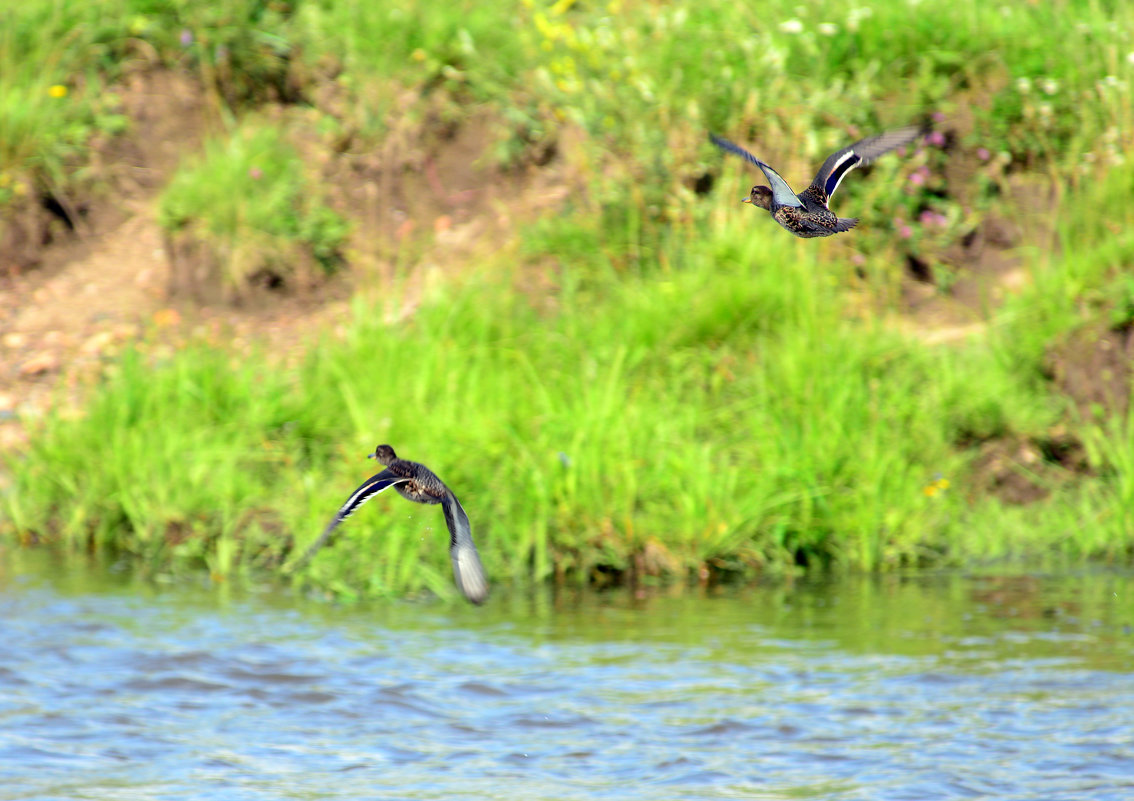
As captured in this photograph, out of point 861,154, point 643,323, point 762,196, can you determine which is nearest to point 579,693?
point 762,196

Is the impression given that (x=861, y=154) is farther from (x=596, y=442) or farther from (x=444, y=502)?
(x=596, y=442)

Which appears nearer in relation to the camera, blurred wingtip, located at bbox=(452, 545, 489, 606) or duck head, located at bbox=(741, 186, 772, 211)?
blurred wingtip, located at bbox=(452, 545, 489, 606)

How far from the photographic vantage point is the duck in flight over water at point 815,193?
346 centimetres

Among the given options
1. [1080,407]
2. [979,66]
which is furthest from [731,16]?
[1080,407]

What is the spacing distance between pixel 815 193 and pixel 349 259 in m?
5.47

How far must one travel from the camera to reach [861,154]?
12.5 ft

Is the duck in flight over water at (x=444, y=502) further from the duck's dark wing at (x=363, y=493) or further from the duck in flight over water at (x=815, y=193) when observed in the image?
the duck in flight over water at (x=815, y=193)

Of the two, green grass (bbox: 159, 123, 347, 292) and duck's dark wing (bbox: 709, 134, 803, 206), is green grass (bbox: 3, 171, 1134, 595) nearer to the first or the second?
green grass (bbox: 159, 123, 347, 292)

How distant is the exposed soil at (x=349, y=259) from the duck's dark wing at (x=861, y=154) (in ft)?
10.6

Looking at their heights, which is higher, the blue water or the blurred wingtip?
the blurred wingtip

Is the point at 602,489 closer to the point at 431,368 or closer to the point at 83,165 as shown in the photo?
the point at 431,368

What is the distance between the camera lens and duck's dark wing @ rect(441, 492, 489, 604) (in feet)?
9.95

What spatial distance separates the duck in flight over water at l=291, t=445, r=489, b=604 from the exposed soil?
12.7 ft

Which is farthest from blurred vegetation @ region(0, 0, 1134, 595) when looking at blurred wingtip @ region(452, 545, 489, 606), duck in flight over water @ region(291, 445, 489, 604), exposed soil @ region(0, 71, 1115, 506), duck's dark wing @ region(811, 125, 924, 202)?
blurred wingtip @ region(452, 545, 489, 606)
